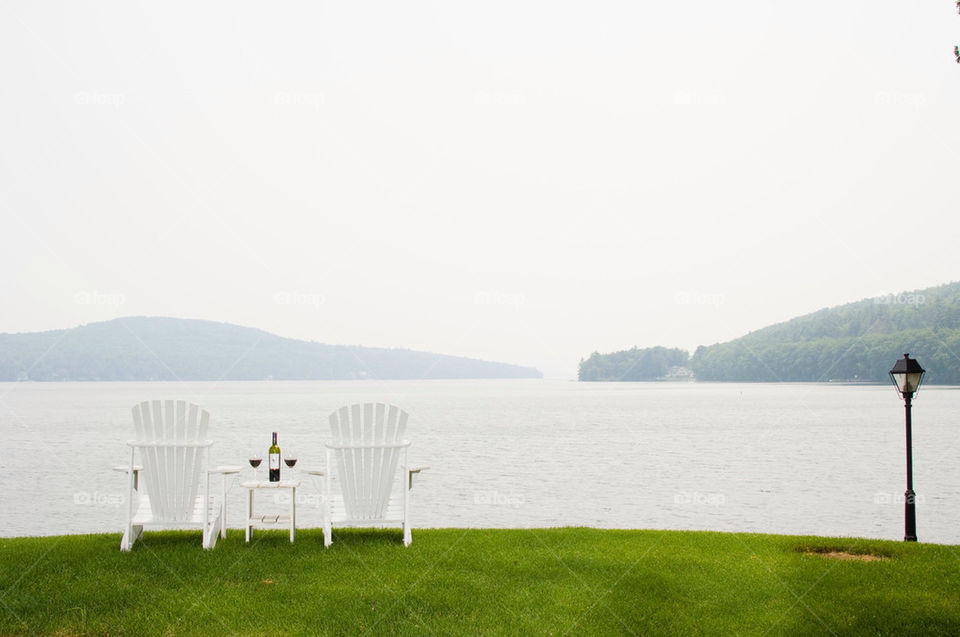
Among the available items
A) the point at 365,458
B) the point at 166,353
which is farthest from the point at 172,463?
the point at 166,353

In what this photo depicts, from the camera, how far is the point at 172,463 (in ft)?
20.8

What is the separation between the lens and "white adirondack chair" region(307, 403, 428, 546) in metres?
6.58

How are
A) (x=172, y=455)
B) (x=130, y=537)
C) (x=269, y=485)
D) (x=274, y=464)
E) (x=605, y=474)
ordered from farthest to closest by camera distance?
(x=605, y=474) < (x=274, y=464) < (x=269, y=485) < (x=172, y=455) < (x=130, y=537)

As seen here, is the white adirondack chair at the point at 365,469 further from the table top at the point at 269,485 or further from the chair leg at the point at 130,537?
the chair leg at the point at 130,537

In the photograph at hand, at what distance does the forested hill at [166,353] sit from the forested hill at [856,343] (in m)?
48.8

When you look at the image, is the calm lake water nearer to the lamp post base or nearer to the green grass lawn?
the lamp post base

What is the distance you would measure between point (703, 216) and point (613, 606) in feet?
234

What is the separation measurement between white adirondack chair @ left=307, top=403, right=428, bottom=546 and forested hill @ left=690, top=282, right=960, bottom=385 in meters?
81.6

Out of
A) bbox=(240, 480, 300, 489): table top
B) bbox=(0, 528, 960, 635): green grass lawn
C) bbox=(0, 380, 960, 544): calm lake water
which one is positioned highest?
bbox=(240, 480, 300, 489): table top

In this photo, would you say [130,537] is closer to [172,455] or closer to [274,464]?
[172,455]

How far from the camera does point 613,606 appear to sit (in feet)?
15.9

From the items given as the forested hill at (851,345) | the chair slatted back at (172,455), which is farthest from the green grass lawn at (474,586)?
the forested hill at (851,345)

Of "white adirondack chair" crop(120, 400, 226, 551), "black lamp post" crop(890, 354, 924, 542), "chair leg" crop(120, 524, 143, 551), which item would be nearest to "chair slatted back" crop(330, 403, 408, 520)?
"white adirondack chair" crop(120, 400, 226, 551)

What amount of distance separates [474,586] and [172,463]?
A: 9.13 feet
